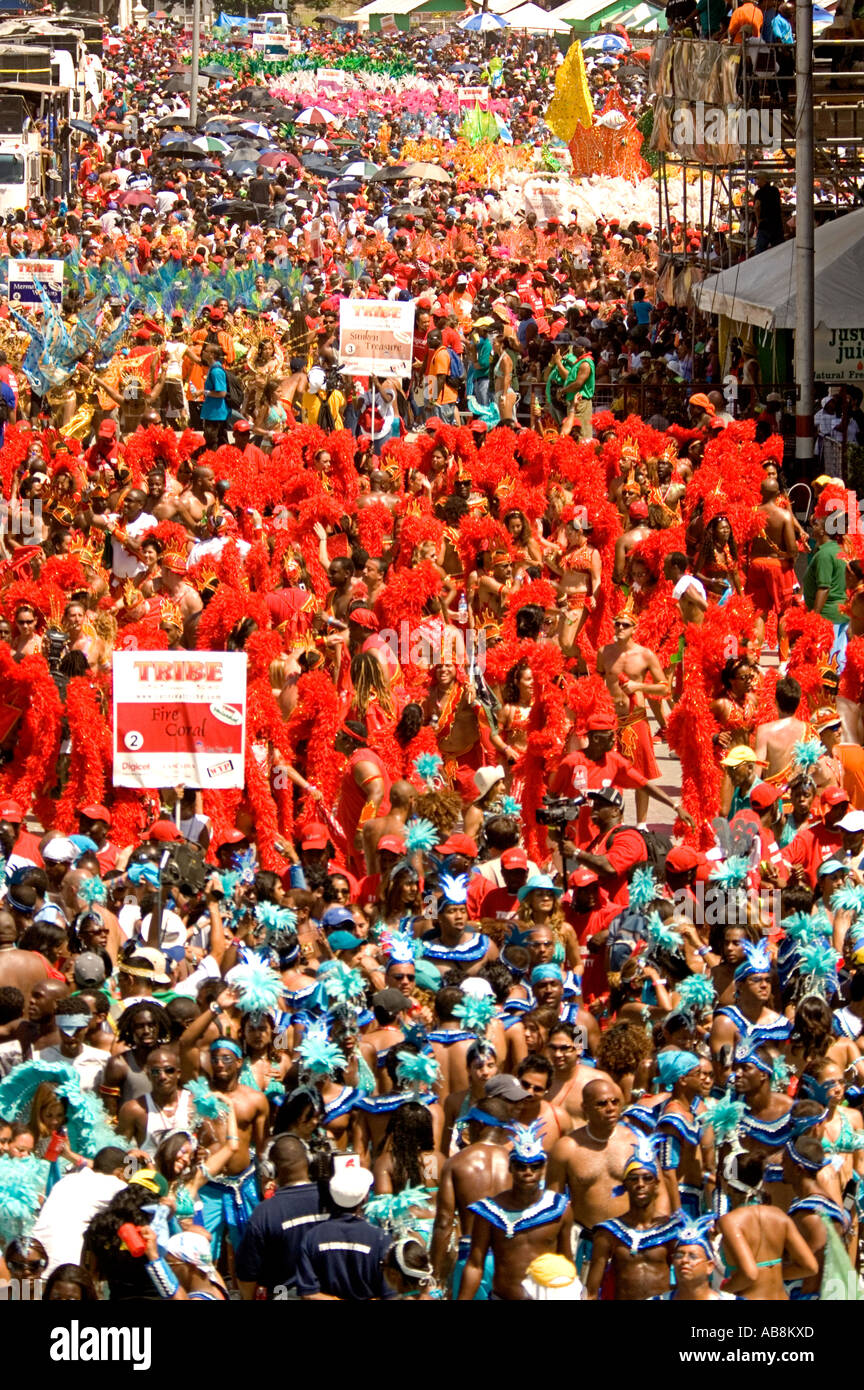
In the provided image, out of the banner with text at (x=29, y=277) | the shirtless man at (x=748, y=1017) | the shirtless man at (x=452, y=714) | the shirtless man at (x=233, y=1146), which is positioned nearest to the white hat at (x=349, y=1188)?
the shirtless man at (x=233, y=1146)

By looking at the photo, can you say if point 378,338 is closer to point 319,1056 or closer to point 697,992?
point 697,992

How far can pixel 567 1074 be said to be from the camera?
24.0 ft

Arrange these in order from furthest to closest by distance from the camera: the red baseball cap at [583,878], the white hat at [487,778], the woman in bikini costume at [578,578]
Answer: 1. the woman in bikini costume at [578,578]
2. the white hat at [487,778]
3. the red baseball cap at [583,878]

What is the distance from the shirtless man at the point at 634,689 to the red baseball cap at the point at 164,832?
7.55 feet

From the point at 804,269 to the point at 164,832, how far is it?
10658mm

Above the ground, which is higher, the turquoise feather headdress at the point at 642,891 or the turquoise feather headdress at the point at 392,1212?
the turquoise feather headdress at the point at 392,1212

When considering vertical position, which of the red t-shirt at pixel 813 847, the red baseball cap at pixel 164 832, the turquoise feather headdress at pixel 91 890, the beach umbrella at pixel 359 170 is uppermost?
the turquoise feather headdress at pixel 91 890

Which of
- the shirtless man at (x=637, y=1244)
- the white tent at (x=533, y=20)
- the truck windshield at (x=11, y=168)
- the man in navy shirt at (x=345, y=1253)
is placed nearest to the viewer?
the man in navy shirt at (x=345, y=1253)

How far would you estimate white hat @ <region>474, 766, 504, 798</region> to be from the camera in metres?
10.4

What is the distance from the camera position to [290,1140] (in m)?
6.49

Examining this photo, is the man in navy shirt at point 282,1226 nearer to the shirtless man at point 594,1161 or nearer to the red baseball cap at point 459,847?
the shirtless man at point 594,1161

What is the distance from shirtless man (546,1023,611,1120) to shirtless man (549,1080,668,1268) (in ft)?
0.73

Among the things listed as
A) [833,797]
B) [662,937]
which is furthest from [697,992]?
[833,797]

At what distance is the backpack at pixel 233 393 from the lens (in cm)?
1952
